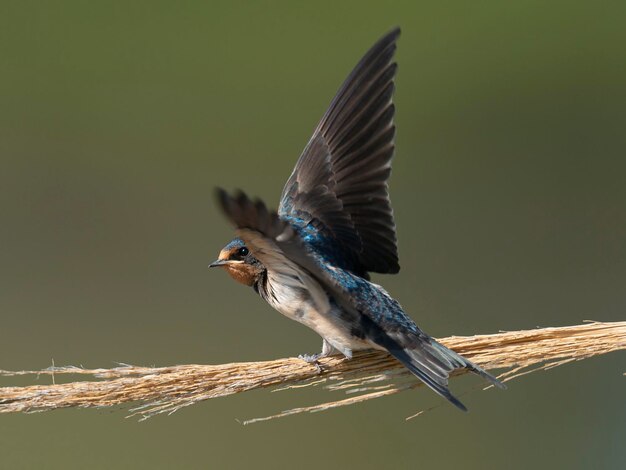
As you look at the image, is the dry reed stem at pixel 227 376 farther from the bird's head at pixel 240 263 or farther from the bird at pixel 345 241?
the bird's head at pixel 240 263

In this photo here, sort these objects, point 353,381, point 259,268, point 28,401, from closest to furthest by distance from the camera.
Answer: point 28,401, point 353,381, point 259,268

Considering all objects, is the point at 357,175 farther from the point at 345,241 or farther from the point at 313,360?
the point at 313,360

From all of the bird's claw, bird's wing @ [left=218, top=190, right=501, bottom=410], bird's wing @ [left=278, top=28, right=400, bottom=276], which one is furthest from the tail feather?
bird's wing @ [left=278, top=28, right=400, bottom=276]

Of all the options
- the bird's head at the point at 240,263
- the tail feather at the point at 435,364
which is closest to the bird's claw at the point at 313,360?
the tail feather at the point at 435,364

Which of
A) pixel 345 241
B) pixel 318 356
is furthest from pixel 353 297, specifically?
pixel 345 241

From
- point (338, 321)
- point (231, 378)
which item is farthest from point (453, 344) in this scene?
point (231, 378)

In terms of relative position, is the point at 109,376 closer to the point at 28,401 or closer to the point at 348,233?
the point at 28,401

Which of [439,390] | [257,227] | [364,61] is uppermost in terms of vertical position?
[364,61]

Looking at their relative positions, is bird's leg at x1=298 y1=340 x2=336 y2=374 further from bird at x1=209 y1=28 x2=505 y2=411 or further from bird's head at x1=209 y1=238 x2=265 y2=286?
bird's head at x1=209 y1=238 x2=265 y2=286
